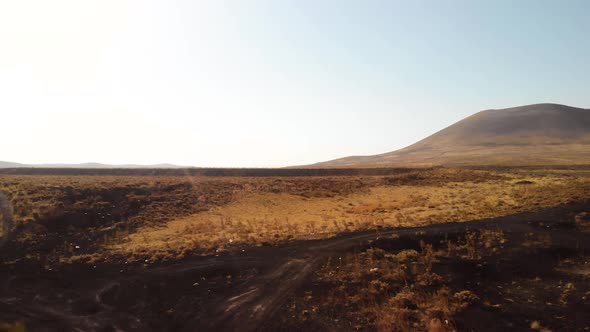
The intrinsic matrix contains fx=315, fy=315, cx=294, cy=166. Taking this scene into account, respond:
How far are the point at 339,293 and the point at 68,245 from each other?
1868 centimetres

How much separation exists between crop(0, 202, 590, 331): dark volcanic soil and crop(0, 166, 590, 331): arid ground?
0.24 feet

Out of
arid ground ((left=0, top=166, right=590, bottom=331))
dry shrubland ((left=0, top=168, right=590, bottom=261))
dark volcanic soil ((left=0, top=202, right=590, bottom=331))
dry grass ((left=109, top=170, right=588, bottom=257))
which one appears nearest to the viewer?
dark volcanic soil ((left=0, top=202, right=590, bottom=331))

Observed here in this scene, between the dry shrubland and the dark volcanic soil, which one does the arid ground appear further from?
the dry shrubland

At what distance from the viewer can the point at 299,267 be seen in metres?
16.6

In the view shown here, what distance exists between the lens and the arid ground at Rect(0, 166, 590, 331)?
11711mm

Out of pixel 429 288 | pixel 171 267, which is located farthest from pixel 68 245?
pixel 429 288

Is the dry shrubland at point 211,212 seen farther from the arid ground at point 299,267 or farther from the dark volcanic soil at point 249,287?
the dark volcanic soil at point 249,287

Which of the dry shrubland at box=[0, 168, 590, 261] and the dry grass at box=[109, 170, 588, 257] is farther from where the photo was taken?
the dry grass at box=[109, 170, 588, 257]

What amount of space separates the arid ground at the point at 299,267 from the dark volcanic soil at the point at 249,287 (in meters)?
0.07

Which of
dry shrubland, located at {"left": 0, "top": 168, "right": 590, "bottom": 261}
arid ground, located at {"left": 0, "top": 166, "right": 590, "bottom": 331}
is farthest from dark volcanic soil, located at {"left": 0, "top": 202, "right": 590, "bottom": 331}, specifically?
dry shrubland, located at {"left": 0, "top": 168, "right": 590, "bottom": 261}

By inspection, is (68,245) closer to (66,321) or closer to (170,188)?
(66,321)

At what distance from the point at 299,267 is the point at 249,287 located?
124 inches

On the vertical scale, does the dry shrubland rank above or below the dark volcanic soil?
above

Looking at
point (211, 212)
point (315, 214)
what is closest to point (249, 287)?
point (315, 214)
